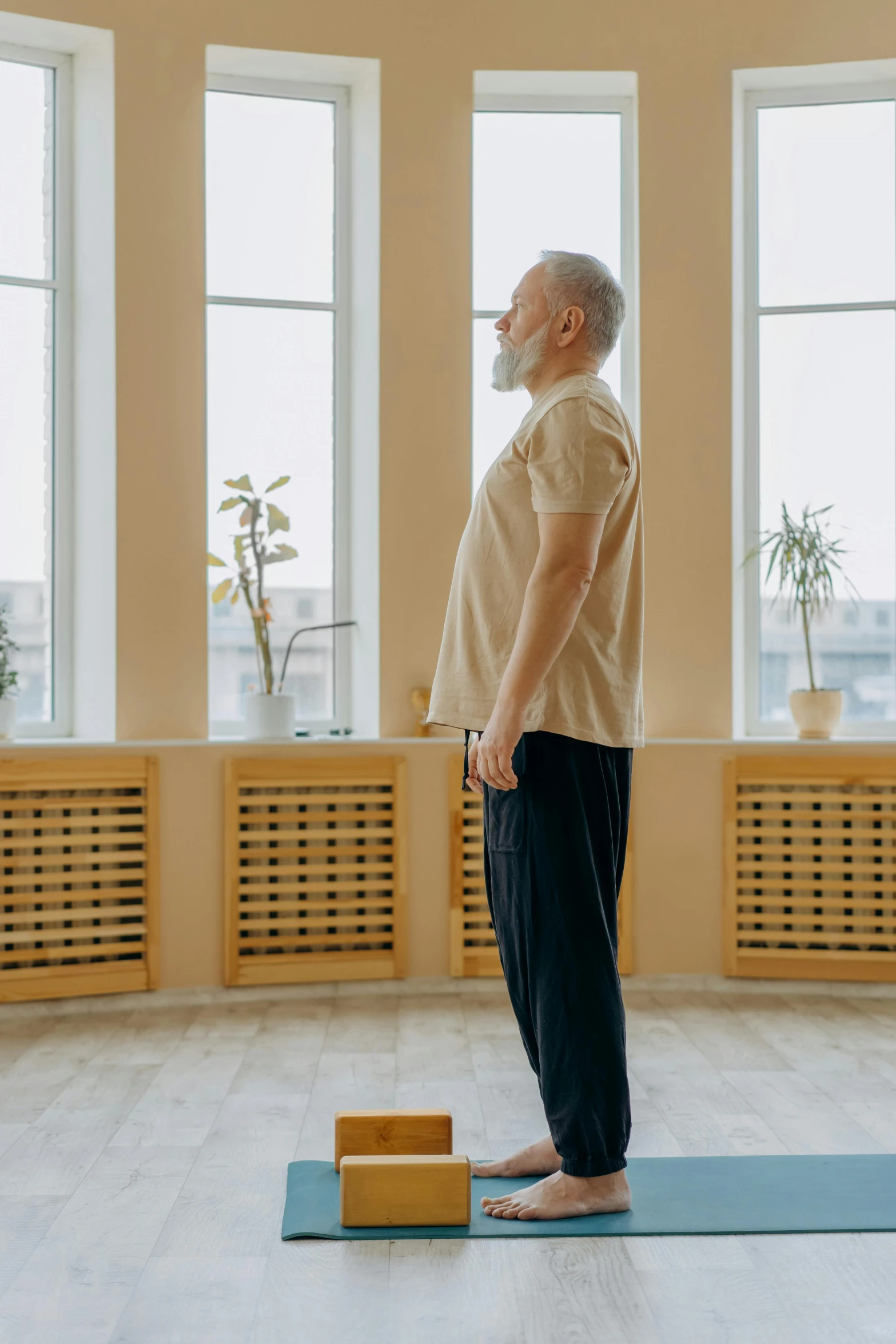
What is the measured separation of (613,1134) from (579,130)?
11.4 feet

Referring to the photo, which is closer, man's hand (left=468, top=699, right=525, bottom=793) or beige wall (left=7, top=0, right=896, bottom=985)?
man's hand (left=468, top=699, right=525, bottom=793)

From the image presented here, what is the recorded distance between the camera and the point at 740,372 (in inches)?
162

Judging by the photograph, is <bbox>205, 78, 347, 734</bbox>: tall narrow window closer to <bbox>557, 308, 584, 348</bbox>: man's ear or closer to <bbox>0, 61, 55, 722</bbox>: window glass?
<bbox>0, 61, 55, 722</bbox>: window glass

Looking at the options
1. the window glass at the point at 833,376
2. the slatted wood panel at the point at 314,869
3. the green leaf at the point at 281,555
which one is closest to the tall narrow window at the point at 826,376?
the window glass at the point at 833,376

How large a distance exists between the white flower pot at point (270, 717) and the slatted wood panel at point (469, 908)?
20.9 inches

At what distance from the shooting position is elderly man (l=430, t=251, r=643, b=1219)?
186 centimetres

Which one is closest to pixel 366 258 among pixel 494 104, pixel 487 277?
pixel 487 277

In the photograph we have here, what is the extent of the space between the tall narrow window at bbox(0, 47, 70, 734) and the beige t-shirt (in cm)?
230

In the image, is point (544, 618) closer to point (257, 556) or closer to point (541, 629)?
point (541, 629)

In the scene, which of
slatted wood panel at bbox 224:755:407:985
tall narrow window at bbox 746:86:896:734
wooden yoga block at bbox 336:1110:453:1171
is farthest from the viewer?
tall narrow window at bbox 746:86:896:734

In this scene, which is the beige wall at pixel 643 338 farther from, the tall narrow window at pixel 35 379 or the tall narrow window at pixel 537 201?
the tall narrow window at pixel 35 379

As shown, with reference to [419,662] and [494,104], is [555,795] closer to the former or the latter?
[419,662]

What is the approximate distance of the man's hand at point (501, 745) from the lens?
1.85m

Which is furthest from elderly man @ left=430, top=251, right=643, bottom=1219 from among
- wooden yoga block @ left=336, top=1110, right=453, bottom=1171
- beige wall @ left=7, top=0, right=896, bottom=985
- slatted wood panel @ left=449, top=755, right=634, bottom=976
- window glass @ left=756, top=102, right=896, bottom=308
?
window glass @ left=756, top=102, right=896, bottom=308
